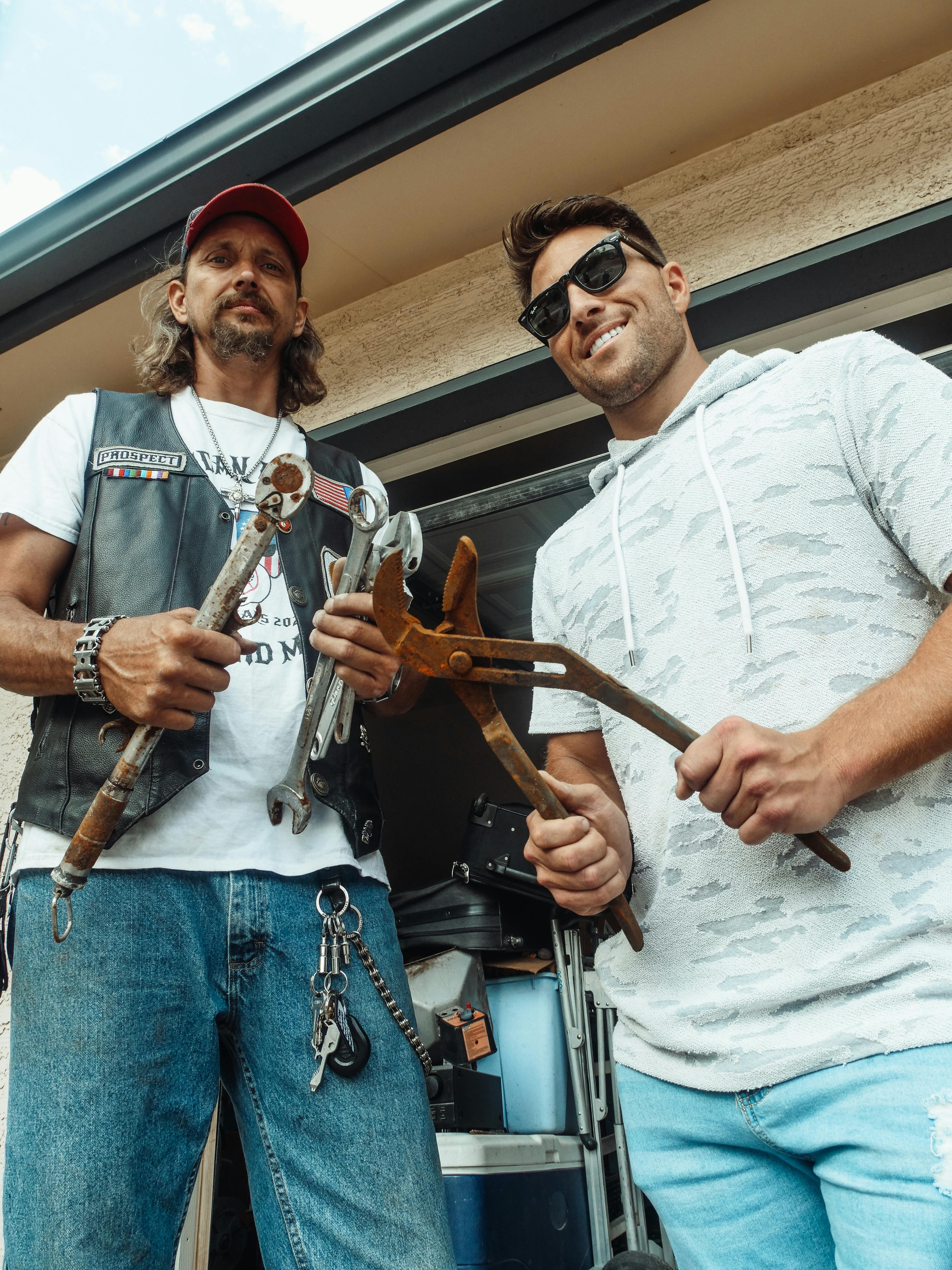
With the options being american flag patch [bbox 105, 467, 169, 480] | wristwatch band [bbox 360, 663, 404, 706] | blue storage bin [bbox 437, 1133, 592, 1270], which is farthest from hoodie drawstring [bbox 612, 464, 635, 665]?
blue storage bin [bbox 437, 1133, 592, 1270]

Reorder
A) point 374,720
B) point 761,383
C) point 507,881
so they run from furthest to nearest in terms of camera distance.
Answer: point 374,720
point 507,881
point 761,383

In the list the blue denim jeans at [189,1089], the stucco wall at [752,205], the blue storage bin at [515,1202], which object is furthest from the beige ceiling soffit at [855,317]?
the blue storage bin at [515,1202]

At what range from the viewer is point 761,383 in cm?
124

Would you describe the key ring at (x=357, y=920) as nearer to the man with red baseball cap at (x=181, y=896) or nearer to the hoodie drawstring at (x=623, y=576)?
the man with red baseball cap at (x=181, y=896)

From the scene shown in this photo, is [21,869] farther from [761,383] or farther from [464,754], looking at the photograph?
[464,754]

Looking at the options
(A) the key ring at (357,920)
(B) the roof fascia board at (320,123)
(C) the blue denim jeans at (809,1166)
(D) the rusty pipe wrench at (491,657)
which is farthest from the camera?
(B) the roof fascia board at (320,123)

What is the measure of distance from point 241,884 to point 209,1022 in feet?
0.59

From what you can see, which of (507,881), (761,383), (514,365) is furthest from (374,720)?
(761,383)

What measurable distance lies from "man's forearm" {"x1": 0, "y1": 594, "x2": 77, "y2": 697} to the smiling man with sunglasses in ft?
2.22

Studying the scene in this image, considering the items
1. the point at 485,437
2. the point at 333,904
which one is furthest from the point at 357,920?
the point at 485,437

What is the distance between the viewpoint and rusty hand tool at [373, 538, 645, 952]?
918 mm

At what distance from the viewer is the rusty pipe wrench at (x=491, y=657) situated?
91cm

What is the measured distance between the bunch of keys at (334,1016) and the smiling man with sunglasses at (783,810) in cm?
36

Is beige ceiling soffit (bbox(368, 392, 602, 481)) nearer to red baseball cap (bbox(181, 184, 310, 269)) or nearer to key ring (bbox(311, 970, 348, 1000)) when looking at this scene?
red baseball cap (bbox(181, 184, 310, 269))
